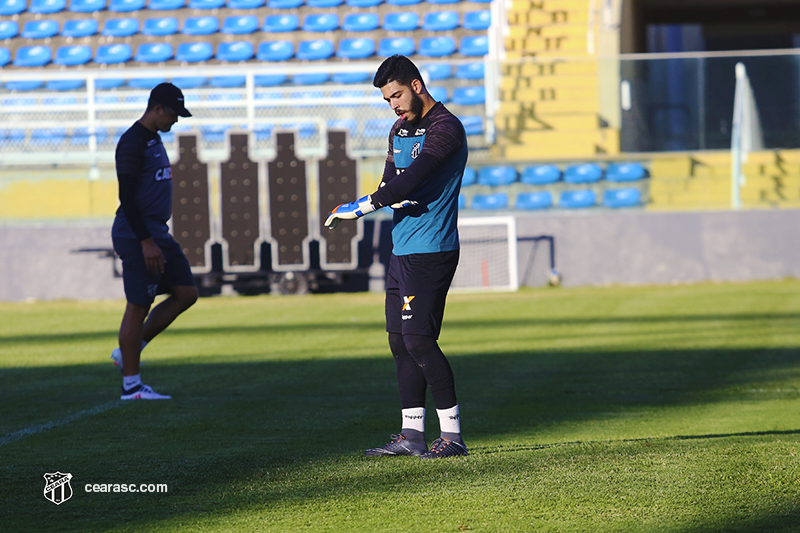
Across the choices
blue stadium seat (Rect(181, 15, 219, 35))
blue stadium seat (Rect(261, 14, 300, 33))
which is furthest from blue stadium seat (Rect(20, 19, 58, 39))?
blue stadium seat (Rect(261, 14, 300, 33))

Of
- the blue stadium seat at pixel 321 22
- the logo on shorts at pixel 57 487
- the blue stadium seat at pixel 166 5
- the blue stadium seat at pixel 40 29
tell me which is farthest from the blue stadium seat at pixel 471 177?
the logo on shorts at pixel 57 487

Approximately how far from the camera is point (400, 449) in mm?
5117

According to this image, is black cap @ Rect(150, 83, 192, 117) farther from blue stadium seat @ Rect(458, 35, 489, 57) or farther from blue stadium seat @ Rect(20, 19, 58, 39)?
blue stadium seat @ Rect(20, 19, 58, 39)

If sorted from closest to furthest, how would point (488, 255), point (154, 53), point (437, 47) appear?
point (488, 255)
point (437, 47)
point (154, 53)

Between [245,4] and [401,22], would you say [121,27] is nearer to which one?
[245,4]

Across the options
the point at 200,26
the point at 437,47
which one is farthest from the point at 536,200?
the point at 200,26

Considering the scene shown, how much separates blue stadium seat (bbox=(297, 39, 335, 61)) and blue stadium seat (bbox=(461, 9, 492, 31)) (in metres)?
2.90

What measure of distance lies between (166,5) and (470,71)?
32.0 feet

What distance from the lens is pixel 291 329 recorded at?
1195 centimetres

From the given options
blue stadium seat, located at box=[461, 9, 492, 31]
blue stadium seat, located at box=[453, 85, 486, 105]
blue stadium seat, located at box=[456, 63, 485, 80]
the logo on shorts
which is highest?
blue stadium seat, located at box=[461, 9, 492, 31]

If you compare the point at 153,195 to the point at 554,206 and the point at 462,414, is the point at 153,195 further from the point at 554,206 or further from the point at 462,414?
the point at 554,206

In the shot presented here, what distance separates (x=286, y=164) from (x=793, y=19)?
61.3 ft

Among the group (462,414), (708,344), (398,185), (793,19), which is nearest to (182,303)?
(462,414)

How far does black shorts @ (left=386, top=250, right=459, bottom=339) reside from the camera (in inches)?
196
